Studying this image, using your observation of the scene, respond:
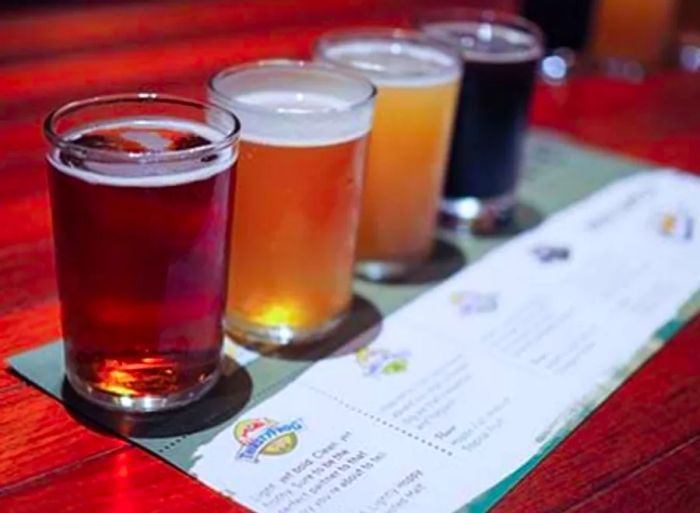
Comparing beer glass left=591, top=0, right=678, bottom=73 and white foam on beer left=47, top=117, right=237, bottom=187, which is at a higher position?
white foam on beer left=47, top=117, right=237, bottom=187

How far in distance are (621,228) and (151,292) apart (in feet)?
1.83

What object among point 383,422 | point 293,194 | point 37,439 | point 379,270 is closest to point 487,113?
point 379,270

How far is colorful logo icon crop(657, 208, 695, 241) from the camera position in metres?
1.14

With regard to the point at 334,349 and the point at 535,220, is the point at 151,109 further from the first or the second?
the point at 535,220

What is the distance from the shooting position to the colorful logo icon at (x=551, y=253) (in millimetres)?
1082

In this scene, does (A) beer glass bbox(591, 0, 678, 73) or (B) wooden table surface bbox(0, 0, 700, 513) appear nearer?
(B) wooden table surface bbox(0, 0, 700, 513)

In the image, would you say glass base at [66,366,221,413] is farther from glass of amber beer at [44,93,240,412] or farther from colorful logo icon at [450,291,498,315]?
colorful logo icon at [450,291,498,315]

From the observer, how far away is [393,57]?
106cm

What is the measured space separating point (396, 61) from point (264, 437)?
421 mm

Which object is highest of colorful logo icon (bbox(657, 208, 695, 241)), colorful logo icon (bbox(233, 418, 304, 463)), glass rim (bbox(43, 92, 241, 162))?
glass rim (bbox(43, 92, 241, 162))

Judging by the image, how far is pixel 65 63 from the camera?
4.50ft

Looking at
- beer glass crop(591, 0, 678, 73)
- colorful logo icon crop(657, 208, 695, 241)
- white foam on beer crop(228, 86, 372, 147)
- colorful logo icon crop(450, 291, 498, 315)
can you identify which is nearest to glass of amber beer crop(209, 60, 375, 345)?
white foam on beer crop(228, 86, 372, 147)

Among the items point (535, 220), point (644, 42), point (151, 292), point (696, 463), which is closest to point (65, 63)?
point (535, 220)

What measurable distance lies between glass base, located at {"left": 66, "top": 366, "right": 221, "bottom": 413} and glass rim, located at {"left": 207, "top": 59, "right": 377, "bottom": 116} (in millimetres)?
204
